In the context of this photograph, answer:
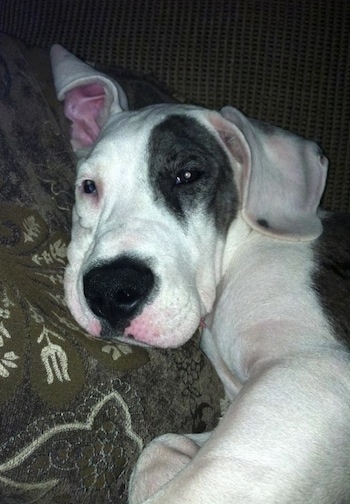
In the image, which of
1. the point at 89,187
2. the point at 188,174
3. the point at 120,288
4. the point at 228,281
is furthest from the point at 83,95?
the point at 120,288

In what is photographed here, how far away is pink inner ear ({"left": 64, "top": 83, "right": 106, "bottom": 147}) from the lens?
9.38 ft

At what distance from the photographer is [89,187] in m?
2.45

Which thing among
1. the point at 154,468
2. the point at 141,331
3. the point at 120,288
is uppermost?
the point at 120,288

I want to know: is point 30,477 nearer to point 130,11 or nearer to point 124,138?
point 124,138

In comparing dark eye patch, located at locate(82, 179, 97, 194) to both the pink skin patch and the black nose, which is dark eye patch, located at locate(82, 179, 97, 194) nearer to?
the black nose

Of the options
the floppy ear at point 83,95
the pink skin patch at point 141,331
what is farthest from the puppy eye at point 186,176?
the floppy ear at point 83,95

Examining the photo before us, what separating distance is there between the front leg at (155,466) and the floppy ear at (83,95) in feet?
4.71

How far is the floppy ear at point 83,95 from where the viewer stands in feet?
8.89

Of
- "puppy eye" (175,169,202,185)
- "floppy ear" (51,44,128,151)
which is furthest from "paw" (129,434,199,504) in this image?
"floppy ear" (51,44,128,151)

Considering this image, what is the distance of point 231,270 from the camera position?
238 cm

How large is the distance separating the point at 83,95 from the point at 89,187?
625 millimetres

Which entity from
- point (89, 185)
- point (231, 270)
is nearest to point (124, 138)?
point (89, 185)

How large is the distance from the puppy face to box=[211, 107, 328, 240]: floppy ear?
74 mm

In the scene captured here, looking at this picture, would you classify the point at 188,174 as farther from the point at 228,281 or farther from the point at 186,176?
the point at 228,281
